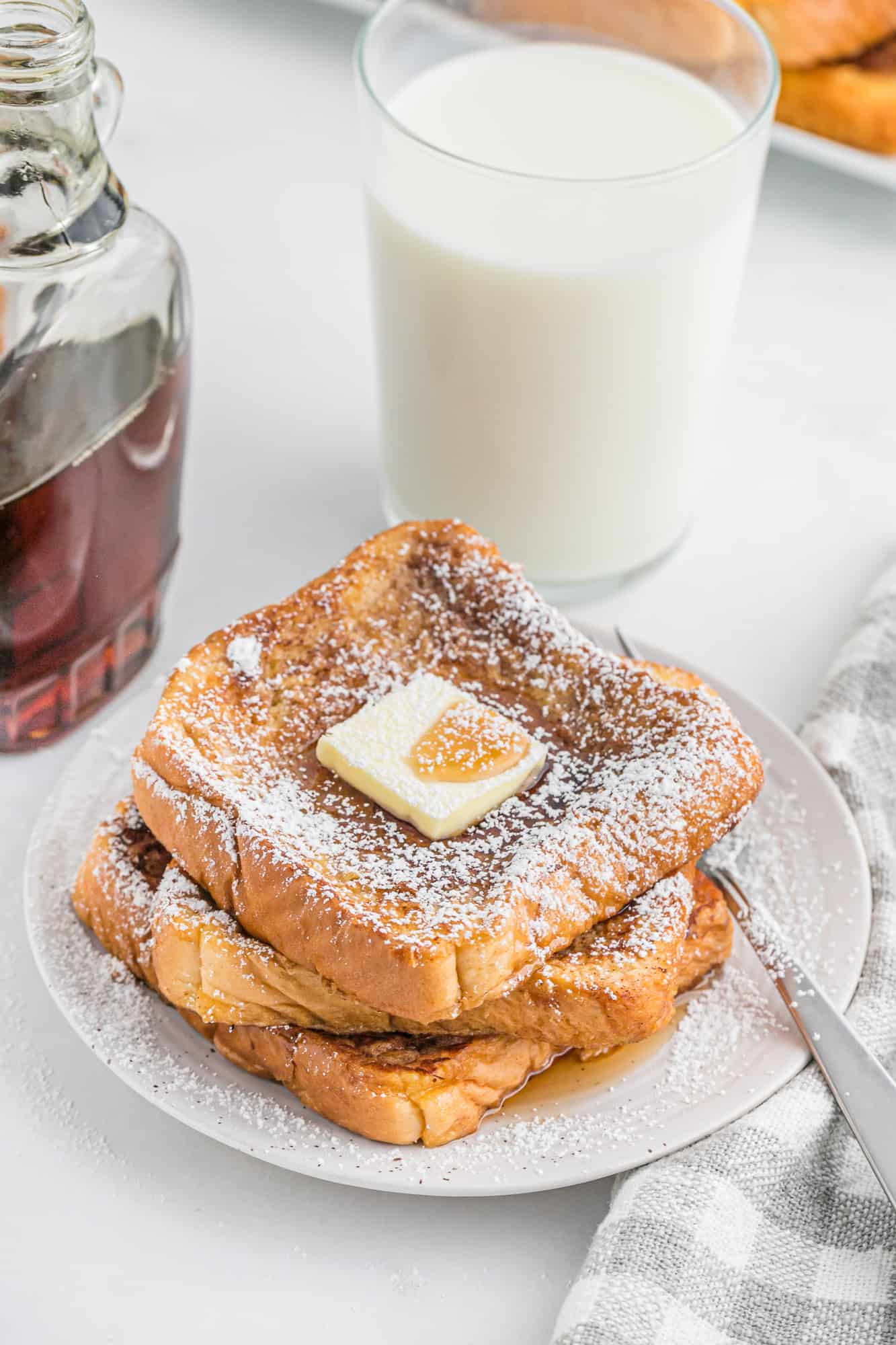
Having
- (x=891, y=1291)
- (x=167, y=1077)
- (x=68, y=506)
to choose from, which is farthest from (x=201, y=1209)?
(x=68, y=506)

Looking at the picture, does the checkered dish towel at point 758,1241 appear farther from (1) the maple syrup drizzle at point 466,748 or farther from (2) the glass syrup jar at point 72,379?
(2) the glass syrup jar at point 72,379

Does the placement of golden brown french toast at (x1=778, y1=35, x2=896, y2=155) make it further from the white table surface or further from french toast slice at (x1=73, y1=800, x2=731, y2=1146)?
french toast slice at (x1=73, y1=800, x2=731, y2=1146)

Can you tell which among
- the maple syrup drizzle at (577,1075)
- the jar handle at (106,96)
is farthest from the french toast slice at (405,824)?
the jar handle at (106,96)

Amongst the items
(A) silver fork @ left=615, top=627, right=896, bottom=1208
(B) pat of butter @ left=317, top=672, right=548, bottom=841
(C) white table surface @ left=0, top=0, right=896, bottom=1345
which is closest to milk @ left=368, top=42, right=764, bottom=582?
(C) white table surface @ left=0, top=0, right=896, bottom=1345

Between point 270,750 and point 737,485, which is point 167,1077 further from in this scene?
point 737,485

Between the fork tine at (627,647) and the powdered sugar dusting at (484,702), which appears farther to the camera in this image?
the fork tine at (627,647)

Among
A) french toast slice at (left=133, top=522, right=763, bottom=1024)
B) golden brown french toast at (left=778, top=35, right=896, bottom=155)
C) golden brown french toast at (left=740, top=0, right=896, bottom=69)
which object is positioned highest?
golden brown french toast at (left=740, top=0, right=896, bottom=69)
